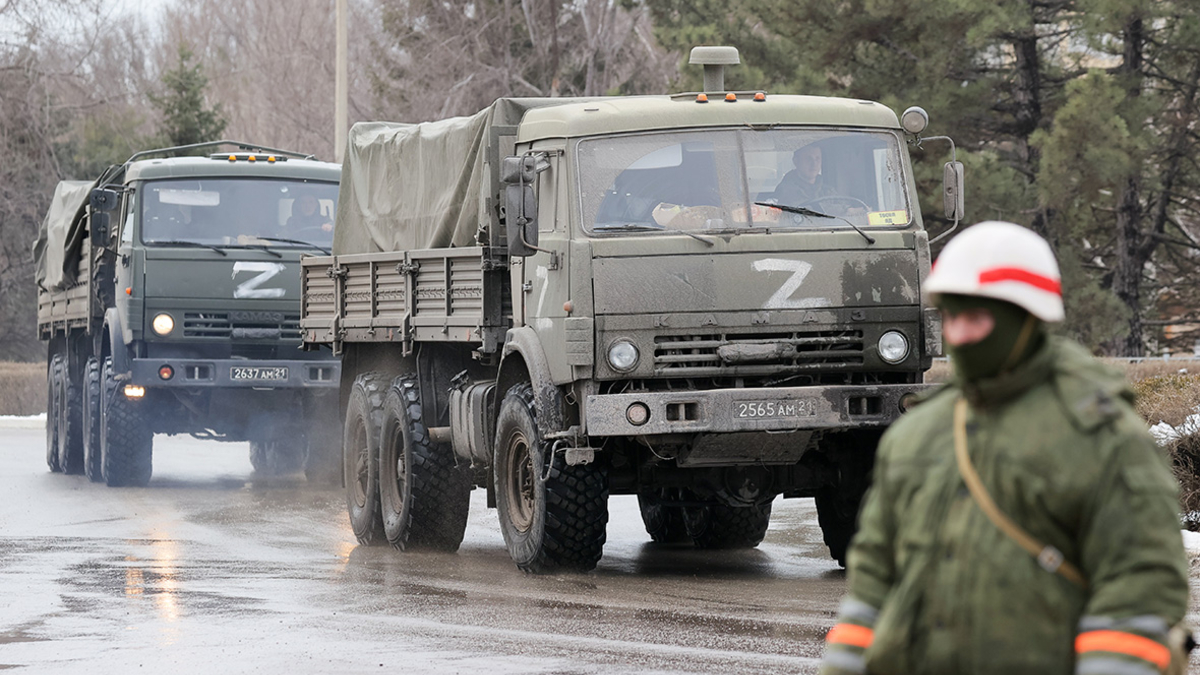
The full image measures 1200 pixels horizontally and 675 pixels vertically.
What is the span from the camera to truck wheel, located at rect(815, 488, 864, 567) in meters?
11.6

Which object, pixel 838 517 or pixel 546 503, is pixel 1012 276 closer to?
pixel 546 503

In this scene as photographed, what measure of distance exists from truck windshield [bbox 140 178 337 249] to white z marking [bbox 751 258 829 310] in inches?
337

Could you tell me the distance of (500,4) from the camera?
130ft

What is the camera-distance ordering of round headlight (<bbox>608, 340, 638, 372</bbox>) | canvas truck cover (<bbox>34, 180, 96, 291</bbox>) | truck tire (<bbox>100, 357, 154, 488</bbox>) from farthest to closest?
canvas truck cover (<bbox>34, 180, 96, 291</bbox>)
truck tire (<bbox>100, 357, 154, 488</bbox>)
round headlight (<bbox>608, 340, 638, 372</bbox>)

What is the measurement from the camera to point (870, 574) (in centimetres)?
357

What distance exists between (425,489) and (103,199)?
7.29 m

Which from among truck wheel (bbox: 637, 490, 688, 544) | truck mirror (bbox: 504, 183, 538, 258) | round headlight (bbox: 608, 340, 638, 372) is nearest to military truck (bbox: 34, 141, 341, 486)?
truck wheel (bbox: 637, 490, 688, 544)

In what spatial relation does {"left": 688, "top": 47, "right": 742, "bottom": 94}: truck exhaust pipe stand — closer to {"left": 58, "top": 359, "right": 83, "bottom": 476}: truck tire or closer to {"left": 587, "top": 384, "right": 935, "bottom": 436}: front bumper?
{"left": 587, "top": 384, "right": 935, "bottom": 436}: front bumper

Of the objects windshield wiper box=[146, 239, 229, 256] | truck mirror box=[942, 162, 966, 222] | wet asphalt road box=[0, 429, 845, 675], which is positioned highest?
windshield wiper box=[146, 239, 229, 256]

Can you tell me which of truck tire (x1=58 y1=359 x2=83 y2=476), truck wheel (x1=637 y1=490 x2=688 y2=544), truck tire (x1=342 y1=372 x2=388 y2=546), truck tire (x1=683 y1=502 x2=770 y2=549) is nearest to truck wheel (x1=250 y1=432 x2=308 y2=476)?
truck tire (x1=58 y1=359 x2=83 y2=476)

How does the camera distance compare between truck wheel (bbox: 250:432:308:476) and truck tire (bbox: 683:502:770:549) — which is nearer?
truck tire (bbox: 683:502:770:549)

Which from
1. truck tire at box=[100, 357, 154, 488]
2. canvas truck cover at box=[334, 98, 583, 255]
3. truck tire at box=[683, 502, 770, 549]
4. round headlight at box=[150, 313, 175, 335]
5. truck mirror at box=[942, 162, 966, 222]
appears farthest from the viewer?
truck tire at box=[100, 357, 154, 488]

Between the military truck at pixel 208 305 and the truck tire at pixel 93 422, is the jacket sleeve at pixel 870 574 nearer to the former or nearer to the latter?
the military truck at pixel 208 305

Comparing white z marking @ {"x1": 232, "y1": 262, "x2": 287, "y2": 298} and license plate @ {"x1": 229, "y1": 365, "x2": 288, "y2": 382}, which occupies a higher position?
white z marking @ {"x1": 232, "y1": 262, "x2": 287, "y2": 298}
